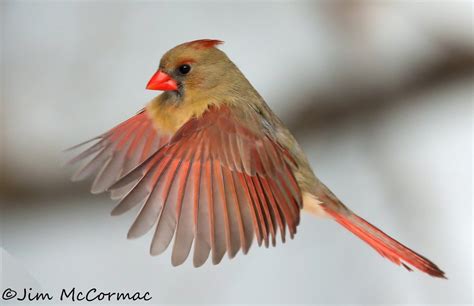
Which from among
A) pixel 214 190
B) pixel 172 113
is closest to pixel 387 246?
pixel 214 190

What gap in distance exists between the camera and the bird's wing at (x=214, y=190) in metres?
1.02

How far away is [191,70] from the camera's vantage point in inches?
51.9

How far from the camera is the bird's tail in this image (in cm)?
103

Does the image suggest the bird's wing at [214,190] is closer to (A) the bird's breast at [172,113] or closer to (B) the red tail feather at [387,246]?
(A) the bird's breast at [172,113]

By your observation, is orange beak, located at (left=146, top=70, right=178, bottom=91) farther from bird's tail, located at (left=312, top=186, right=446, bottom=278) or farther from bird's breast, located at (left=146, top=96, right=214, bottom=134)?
bird's tail, located at (left=312, top=186, right=446, bottom=278)

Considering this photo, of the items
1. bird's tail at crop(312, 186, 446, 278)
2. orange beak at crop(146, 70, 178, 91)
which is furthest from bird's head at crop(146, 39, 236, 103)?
bird's tail at crop(312, 186, 446, 278)

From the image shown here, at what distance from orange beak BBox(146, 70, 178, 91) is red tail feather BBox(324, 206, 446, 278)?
0.41 meters

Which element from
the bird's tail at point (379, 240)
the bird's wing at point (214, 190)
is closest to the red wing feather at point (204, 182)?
the bird's wing at point (214, 190)

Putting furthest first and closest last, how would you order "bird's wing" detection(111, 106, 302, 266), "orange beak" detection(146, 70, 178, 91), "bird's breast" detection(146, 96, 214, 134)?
"bird's breast" detection(146, 96, 214, 134)
"orange beak" detection(146, 70, 178, 91)
"bird's wing" detection(111, 106, 302, 266)

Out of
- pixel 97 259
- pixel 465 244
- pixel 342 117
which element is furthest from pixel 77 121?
pixel 465 244

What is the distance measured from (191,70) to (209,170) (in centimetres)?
23

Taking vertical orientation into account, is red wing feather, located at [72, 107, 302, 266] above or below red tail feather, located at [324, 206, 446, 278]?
above

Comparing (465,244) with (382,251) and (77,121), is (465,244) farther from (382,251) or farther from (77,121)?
(77,121)

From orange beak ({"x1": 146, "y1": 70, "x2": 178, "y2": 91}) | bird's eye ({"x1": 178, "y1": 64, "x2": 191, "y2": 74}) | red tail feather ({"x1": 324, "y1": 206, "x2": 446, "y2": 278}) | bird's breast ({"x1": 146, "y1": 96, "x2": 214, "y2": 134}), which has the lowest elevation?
red tail feather ({"x1": 324, "y1": 206, "x2": 446, "y2": 278})
